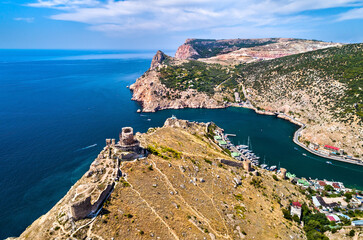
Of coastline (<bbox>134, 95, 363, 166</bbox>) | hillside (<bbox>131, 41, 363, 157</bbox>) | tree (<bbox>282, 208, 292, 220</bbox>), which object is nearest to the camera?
tree (<bbox>282, 208, 292, 220</bbox>)

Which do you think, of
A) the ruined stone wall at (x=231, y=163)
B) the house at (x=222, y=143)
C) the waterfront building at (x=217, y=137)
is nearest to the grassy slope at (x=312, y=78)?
the house at (x=222, y=143)

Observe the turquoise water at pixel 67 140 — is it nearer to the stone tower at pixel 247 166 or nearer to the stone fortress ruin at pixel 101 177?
the stone tower at pixel 247 166

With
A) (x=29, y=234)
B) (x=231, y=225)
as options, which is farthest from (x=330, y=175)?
(x=29, y=234)

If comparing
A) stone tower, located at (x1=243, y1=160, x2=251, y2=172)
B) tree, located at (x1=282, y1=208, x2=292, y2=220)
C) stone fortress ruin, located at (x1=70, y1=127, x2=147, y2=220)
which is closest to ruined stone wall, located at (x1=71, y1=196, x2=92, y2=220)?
stone fortress ruin, located at (x1=70, y1=127, x2=147, y2=220)

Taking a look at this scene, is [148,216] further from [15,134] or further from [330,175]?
[15,134]

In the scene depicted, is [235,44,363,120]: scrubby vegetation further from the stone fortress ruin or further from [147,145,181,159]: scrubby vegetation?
the stone fortress ruin

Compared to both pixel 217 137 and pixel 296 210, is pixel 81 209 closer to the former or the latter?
pixel 296 210
